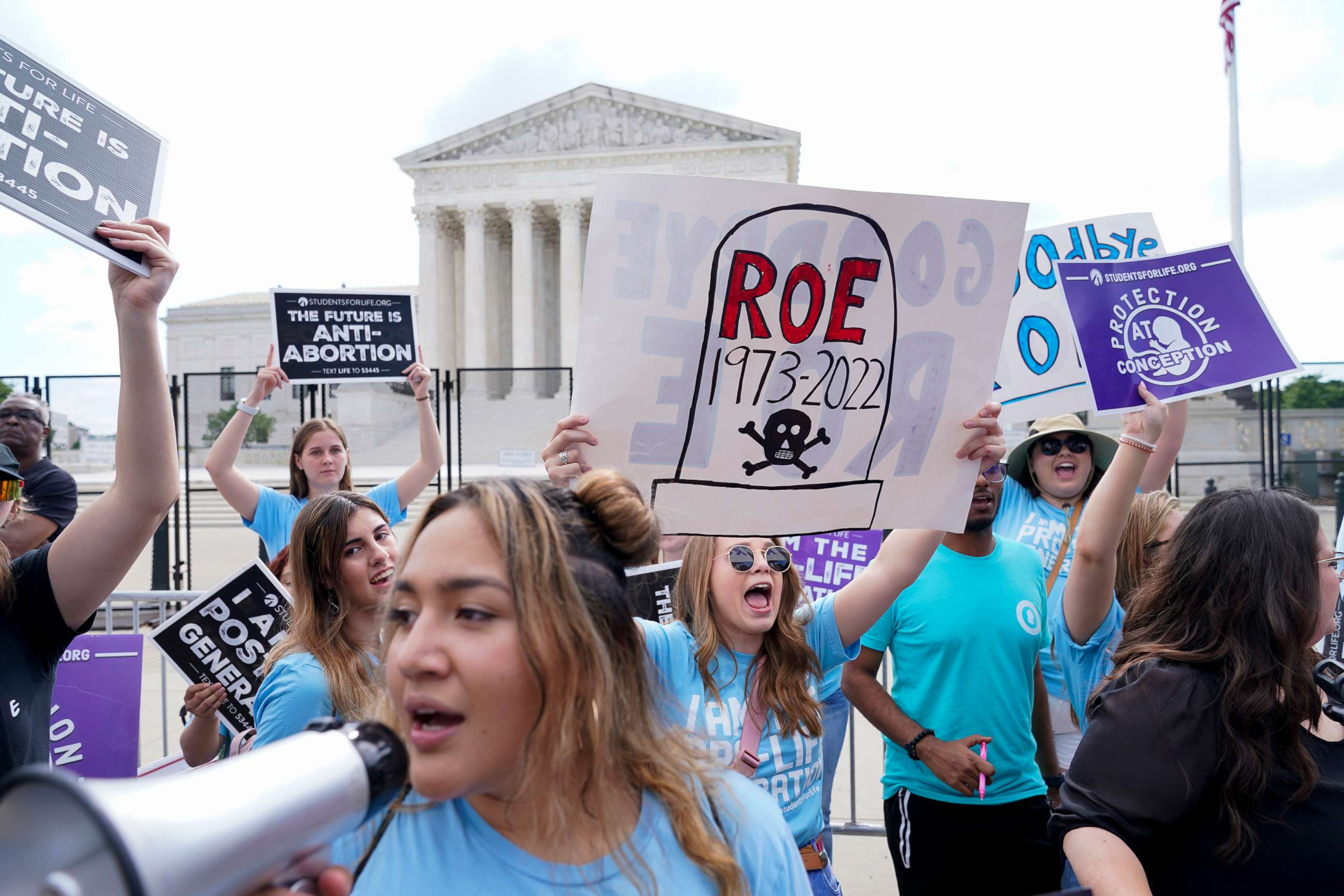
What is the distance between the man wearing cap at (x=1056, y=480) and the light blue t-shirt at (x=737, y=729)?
5.25ft

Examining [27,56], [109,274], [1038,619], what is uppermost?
[27,56]

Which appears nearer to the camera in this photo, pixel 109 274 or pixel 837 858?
pixel 109 274

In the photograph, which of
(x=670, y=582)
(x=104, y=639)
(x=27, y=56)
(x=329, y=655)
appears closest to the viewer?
(x=27, y=56)

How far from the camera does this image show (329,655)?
8.31 feet

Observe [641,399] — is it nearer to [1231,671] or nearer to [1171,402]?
[1231,671]

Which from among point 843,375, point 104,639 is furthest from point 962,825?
point 104,639

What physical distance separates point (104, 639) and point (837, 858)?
341 cm

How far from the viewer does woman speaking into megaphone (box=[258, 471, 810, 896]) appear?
121cm

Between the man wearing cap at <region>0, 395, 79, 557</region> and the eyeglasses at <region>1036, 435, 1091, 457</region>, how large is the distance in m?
4.56

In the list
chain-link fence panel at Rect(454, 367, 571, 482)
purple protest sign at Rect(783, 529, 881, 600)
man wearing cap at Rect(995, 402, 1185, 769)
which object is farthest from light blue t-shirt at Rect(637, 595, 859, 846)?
chain-link fence panel at Rect(454, 367, 571, 482)

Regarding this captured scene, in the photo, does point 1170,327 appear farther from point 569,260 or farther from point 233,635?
point 569,260

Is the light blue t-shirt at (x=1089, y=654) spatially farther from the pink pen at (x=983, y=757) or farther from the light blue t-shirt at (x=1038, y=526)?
the light blue t-shirt at (x=1038, y=526)

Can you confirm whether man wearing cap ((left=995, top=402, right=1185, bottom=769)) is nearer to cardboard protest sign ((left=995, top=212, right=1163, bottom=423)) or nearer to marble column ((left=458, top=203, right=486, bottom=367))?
cardboard protest sign ((left=995, top=212, right=1163, bottom=423))

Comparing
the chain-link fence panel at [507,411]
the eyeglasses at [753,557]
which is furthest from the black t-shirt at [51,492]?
the chain-link fence panel at [507,411]
